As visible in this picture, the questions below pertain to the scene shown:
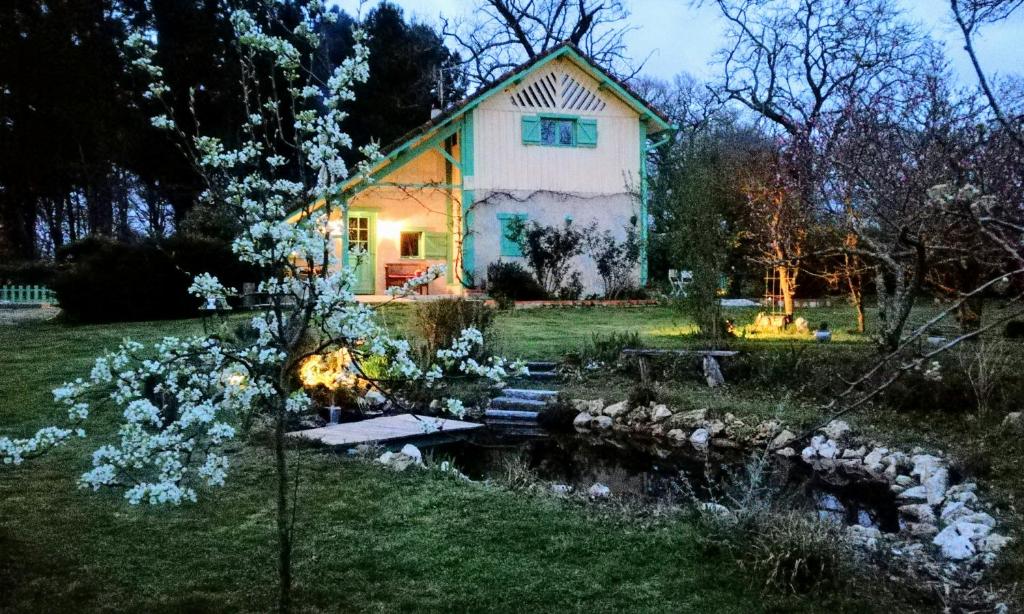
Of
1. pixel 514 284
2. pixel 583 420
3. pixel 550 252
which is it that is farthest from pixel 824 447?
pixel 550 252

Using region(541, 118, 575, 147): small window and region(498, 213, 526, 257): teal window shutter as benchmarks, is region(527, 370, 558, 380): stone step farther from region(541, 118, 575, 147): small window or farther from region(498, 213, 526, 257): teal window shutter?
region(541, 118, 575, 147): small window

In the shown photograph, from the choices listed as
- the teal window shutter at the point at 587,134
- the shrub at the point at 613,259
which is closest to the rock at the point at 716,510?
the shrub at the point at 613,259

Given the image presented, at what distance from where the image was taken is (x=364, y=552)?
4.37m

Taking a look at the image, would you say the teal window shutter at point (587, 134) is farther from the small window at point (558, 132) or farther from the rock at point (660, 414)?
the rock at point (660, 414)

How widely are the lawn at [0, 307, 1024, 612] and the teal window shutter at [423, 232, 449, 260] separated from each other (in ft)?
44.9

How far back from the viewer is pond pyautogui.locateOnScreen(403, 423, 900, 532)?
6.06 metres

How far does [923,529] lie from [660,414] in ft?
11.0

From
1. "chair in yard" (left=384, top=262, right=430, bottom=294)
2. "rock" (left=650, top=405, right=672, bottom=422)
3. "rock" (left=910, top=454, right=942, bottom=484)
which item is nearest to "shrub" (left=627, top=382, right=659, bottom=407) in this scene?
"rock" (left=650, top=405, right=672, bottom=422)

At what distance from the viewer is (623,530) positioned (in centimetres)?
479

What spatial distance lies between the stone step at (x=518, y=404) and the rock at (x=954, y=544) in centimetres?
464

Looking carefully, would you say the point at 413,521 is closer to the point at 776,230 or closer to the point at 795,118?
the point at 776,230

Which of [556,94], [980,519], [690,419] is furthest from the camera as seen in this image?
[556,94]

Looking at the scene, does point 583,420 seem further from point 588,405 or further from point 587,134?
point 587,134

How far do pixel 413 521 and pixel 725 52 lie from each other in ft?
78.0
